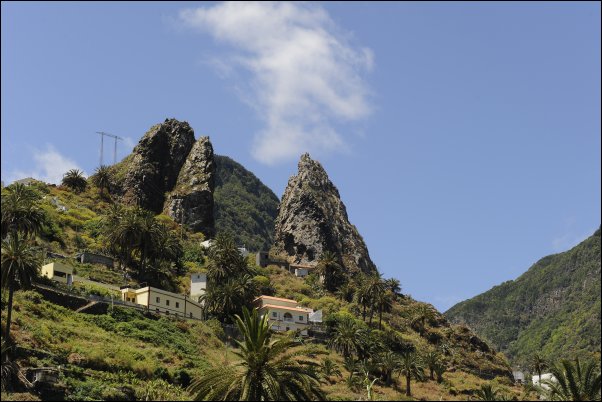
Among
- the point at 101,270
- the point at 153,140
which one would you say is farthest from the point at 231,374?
the point at 153,140

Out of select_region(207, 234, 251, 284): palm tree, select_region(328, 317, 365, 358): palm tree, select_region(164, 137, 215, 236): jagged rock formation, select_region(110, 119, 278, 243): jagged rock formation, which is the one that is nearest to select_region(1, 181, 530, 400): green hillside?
select_region(328, 317, 365, 358): palm tree

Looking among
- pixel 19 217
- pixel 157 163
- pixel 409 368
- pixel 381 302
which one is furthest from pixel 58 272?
pixel 157 163

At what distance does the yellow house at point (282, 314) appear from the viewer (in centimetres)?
11450

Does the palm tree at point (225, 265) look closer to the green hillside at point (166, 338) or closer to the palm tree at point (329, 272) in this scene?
the green hillside at point (166, 338)

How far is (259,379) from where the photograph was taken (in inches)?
2110

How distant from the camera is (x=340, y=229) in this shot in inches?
7343

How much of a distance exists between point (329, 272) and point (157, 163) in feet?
160

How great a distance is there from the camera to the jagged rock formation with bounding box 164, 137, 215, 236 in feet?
535

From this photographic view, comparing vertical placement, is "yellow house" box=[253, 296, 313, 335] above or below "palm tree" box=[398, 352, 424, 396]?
above

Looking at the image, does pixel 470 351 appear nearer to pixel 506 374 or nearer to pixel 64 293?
pixel 506 374

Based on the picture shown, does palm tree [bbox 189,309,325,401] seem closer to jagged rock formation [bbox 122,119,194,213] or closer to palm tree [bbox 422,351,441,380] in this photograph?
palm tree [bbox 422,351,441,380]

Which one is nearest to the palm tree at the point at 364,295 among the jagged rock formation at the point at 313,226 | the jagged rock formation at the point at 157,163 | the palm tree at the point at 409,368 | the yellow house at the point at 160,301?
the palm tree at the point at 409,368

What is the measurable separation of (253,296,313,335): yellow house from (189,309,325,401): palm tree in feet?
192

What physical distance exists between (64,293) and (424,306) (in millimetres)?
71278
